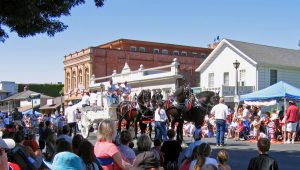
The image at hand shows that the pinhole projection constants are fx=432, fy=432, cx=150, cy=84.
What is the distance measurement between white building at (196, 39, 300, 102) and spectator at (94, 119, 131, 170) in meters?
30.4

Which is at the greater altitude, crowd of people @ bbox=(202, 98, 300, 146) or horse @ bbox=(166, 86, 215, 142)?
horse @ bbox=(166, 86, 215, 142)

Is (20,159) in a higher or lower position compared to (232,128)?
higher

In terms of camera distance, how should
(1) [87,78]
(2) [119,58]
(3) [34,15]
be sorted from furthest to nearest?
(2) [119,58], (1) [87,78], (3) [34,15]

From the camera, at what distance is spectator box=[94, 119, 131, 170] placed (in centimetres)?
661

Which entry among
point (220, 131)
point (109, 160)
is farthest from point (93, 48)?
point (109, 160)

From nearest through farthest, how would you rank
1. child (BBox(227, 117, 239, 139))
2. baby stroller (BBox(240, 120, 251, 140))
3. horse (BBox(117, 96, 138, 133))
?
1. horse (BBox(117, 96, 138, 133))
2. baby stroller (BBox(240, 120, 251, 140))
3. child (BBox(227, 117, 239, 139))

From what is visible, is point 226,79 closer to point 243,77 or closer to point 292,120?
point 243,77

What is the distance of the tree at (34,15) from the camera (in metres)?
9.85

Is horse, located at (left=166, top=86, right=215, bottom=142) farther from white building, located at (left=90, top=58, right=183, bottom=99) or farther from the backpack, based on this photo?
white building, located at (left=90, top=58, right=183, bottom=99)

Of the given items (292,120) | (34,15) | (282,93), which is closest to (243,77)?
(282,93)

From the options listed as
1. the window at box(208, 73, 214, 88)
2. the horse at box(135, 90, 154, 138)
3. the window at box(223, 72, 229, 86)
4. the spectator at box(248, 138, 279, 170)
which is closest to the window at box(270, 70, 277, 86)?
the window at box(223, 72, 229, 86)

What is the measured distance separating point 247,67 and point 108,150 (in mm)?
33790

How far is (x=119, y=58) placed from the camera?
59.2 m

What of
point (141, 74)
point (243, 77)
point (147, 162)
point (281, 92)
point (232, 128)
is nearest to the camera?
point (147, 162)
